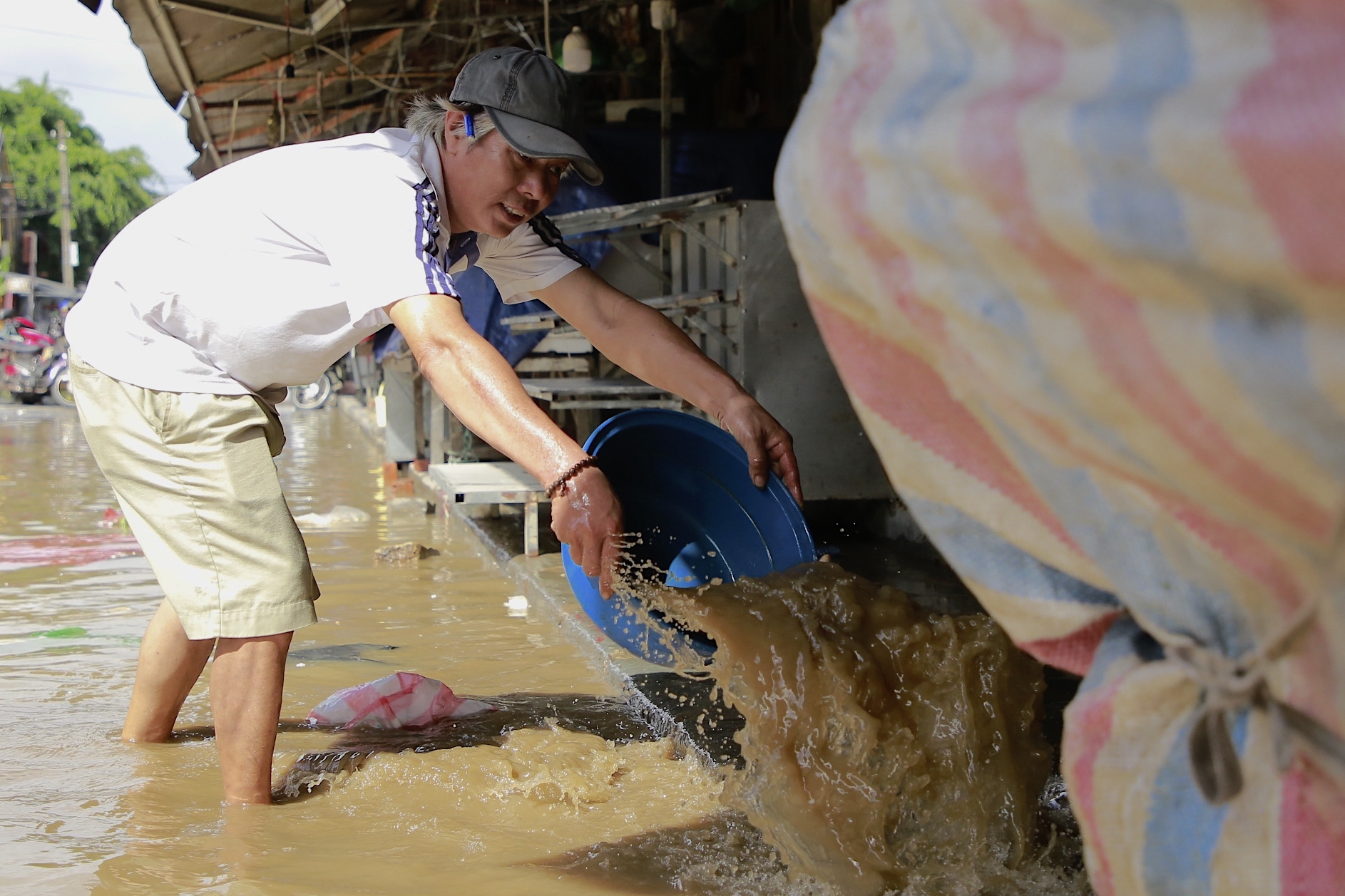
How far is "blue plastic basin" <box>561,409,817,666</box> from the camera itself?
2777 millimetres

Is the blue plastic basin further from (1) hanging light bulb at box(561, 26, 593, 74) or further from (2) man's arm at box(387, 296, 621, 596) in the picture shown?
(1) hanging light bulb at box(561, 26, 593, 74)

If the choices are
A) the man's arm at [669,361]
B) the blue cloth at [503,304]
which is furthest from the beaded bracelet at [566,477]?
the blue cloth at [503,304]

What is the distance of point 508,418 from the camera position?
7.14 feet

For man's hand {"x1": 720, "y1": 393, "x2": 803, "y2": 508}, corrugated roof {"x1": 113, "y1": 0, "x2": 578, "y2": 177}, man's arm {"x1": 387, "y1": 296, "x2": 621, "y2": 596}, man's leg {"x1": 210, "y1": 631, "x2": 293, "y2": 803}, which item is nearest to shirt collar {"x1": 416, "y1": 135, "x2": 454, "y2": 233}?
man's arm {"x1": 387, "y1": 296, "x2": 621, "y2": 596}

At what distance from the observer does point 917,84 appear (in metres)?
0.98

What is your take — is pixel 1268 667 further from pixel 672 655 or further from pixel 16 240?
pixel 16 240

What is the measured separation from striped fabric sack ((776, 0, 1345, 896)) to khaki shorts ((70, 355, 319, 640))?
1.96 m

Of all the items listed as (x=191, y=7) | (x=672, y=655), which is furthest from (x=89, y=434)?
(x=191, y=7)

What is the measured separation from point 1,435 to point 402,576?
1191cm

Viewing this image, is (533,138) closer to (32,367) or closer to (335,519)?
(335,519)

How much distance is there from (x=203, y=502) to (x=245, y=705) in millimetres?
489

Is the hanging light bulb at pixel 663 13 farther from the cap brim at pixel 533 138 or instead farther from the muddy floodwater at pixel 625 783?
the cap brim at pixel 533 138

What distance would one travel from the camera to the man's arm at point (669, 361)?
8.88 ft

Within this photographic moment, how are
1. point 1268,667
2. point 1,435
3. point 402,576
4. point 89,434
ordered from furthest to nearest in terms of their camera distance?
1. point 1,435
2. point 402,576
3. point 89,434
4. point 1268,667
